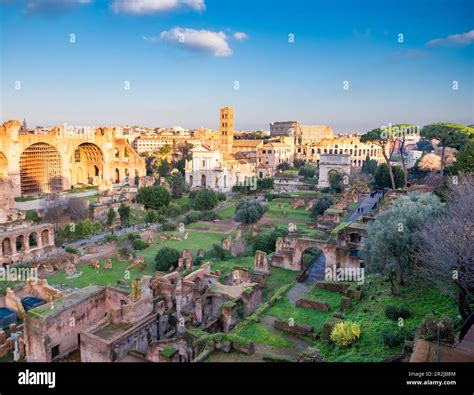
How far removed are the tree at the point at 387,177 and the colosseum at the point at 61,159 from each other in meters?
34.7

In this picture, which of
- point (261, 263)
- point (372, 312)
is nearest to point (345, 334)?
point (372, 312)

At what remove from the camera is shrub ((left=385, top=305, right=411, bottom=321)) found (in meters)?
11.5

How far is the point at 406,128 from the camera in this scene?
119ft

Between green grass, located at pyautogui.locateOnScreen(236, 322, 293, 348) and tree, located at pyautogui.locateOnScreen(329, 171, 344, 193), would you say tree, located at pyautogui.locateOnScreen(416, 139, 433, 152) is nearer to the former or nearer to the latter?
tree, located at pyautogui.locateOnScreen(329, 171, 344, 193)

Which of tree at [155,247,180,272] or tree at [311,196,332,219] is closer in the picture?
tree at [155,247,180,272]

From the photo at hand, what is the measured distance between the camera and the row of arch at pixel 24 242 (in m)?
24.6

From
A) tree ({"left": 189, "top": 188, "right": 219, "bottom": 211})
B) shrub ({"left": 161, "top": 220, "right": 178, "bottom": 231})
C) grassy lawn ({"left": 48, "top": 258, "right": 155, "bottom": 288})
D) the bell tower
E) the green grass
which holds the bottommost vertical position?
grassy lawn ({"left": 48, "top": 258, "right": 155, "bottom": 288})

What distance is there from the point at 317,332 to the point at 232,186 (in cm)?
4277

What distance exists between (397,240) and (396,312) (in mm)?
2563

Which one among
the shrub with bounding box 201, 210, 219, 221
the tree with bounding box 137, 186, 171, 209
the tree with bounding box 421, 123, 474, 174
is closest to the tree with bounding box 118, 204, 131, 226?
the tree with bounding box 137, 186, 171, 209

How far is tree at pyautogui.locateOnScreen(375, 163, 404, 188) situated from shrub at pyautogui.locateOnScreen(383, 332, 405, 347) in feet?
106
